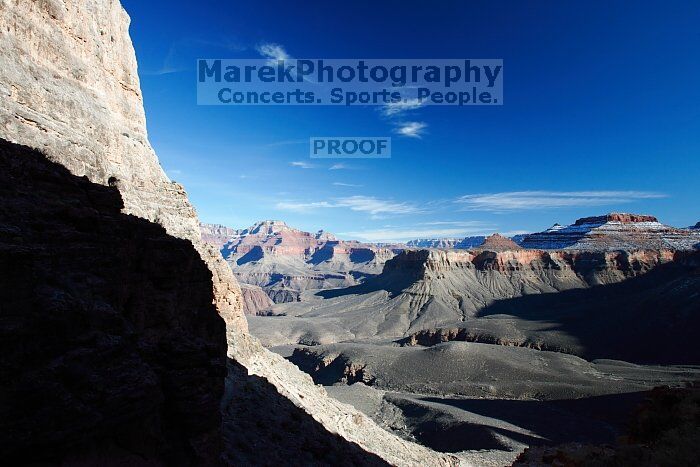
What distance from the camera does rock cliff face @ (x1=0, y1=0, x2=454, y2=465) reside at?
723cm

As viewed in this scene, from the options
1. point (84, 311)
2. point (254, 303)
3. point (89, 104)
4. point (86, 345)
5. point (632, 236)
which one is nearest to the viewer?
point (86, 345)

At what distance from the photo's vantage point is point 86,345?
8.09 meters

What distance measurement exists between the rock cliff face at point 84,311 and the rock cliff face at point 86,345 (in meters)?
0.03

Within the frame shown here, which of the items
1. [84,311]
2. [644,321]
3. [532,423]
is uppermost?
[84,311]

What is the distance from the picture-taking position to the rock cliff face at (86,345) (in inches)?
278

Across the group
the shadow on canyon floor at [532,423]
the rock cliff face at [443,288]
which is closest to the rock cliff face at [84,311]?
the shadow on canyon floor at [532,423]

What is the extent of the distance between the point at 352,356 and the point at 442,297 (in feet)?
237

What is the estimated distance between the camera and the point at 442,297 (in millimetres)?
145625

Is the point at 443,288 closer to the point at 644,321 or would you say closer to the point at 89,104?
the point at 644,321

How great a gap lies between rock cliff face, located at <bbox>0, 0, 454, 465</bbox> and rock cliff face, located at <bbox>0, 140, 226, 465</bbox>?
26 mm

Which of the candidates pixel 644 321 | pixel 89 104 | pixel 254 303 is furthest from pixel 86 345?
pixel 254 303

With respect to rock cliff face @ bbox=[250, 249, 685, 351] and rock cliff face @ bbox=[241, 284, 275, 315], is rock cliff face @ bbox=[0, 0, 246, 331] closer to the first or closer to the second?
rock cliff face @ bbox=[250, 249, 685, 351]

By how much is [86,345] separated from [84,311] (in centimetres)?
73

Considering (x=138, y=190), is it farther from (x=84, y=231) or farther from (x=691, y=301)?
(x=691, y=301)
